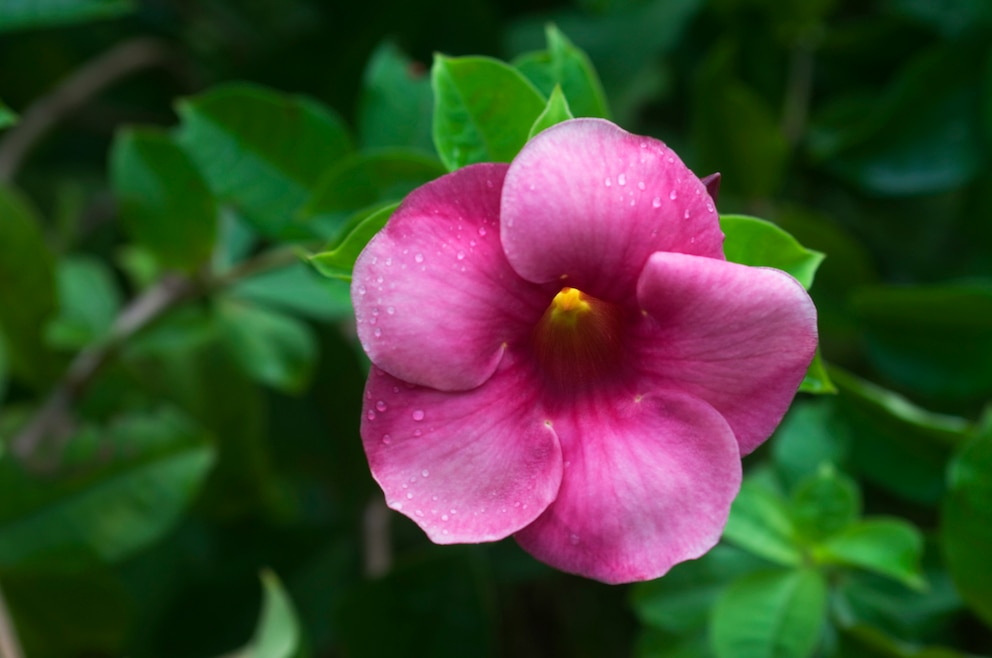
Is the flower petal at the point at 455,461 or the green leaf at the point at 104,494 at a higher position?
the flower petal at the point at 455,461

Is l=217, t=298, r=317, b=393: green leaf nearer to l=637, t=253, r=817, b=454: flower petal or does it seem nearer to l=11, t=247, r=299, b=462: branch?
l=11, t=247, r=299, b=462: branch

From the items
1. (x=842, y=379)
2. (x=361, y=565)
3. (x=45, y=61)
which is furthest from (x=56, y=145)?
(x=842, y=379)

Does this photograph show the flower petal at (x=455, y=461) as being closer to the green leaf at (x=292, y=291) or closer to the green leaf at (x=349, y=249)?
the green leaf at (x=349, y=249)

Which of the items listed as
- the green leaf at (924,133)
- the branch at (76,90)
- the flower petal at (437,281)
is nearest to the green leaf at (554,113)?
the flower petal at (437,281)

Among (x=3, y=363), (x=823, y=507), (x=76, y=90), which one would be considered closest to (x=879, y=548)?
(x=823, y=507)

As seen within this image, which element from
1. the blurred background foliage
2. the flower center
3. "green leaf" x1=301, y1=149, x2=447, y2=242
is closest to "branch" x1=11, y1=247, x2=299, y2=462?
the blurred background foliage
